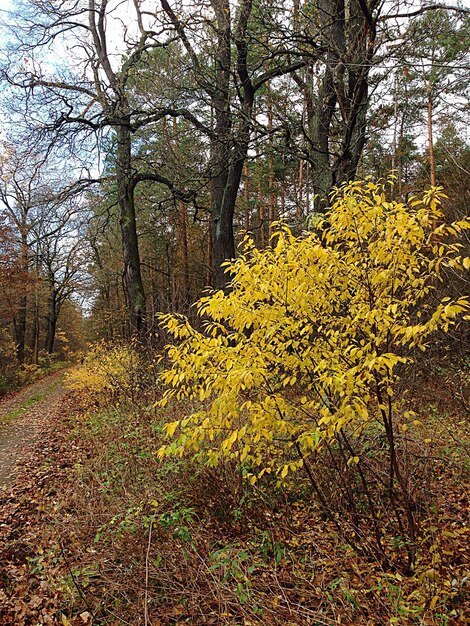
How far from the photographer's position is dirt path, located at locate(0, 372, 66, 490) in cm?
701

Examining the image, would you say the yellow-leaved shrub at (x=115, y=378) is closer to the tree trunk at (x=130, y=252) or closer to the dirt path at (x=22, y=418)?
the tree trunk at (x=130, y=252)

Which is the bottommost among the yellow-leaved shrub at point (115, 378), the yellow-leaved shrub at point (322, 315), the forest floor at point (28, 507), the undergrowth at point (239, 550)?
the forest floor at point (28, 507)

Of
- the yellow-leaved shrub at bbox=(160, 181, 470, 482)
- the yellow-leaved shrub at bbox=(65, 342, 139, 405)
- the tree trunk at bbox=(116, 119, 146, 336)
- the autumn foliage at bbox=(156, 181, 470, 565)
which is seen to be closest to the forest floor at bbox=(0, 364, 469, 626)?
the autumn foliage at bbox=(156, 181, 470, 565)

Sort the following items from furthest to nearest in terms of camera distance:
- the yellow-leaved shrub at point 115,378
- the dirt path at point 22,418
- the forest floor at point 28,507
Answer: the yellow-leaved shrub at point 115,378 → the dirt path at point 22,418 → the forest floor at point 28,507

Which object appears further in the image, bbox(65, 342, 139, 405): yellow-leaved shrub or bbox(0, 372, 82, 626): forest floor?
bbox(65, 342, 139, 405): yellow-leaved shrub

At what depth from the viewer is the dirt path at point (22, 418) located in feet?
23.0

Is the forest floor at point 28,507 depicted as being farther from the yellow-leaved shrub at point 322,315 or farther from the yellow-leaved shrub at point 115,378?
the yellow-leaved shrub at point 322,315

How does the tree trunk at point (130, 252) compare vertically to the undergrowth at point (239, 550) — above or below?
above

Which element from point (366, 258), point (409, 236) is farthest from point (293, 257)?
point (409, 236)

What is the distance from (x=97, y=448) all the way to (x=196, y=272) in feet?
44.6

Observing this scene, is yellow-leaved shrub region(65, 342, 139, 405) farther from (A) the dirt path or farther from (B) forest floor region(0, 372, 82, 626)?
(A) the dirt path

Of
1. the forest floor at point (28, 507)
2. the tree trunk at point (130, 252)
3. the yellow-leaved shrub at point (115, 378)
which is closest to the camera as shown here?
the forest floor at point (28, 507)

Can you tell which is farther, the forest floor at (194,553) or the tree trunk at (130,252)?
the tree trunk at (130,252)

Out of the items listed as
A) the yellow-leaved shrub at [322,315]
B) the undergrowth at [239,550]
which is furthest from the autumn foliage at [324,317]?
the undergrowth at [239,550]
